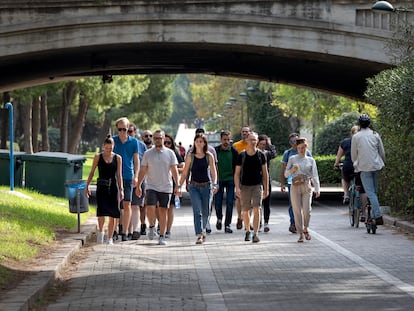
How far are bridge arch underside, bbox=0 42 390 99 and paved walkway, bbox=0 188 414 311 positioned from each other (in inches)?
589

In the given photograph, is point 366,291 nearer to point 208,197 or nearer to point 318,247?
point 318,247

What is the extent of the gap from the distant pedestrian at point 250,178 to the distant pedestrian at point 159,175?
1033 mm

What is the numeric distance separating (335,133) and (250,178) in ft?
111

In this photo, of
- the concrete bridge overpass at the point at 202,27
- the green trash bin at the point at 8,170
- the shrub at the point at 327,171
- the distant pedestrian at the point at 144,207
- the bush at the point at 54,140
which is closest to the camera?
the distant pedestrian at the point at 144,207

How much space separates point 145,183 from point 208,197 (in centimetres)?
122

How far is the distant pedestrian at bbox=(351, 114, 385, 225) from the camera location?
18.5 m

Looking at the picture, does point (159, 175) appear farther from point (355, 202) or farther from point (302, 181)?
point (355, 202)

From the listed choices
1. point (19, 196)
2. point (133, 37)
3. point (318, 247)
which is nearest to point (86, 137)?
point (133, 37)

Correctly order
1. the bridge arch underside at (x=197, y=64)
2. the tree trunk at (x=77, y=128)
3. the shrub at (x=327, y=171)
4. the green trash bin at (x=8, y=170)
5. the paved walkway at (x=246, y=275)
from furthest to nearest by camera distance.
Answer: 1. the tree trunk at (x=77, y=128)
2. the shrub at (x=327, y=171)
3. the bridge arch underside at (x=197, y=64)
4. the green trash bin at (x=8, y=170)
5. the paved walkway at (x=246, y=275)

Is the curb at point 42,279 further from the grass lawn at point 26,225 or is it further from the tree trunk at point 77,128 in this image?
the tree trunk at point 77,128

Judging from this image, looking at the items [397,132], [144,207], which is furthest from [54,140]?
[144,207]

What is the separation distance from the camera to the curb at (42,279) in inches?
383

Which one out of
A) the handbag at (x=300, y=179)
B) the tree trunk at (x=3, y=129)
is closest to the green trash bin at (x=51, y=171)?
the handbag at (x=300, y=179)

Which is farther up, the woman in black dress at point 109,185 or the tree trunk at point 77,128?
the tree trunk at point 77,128
